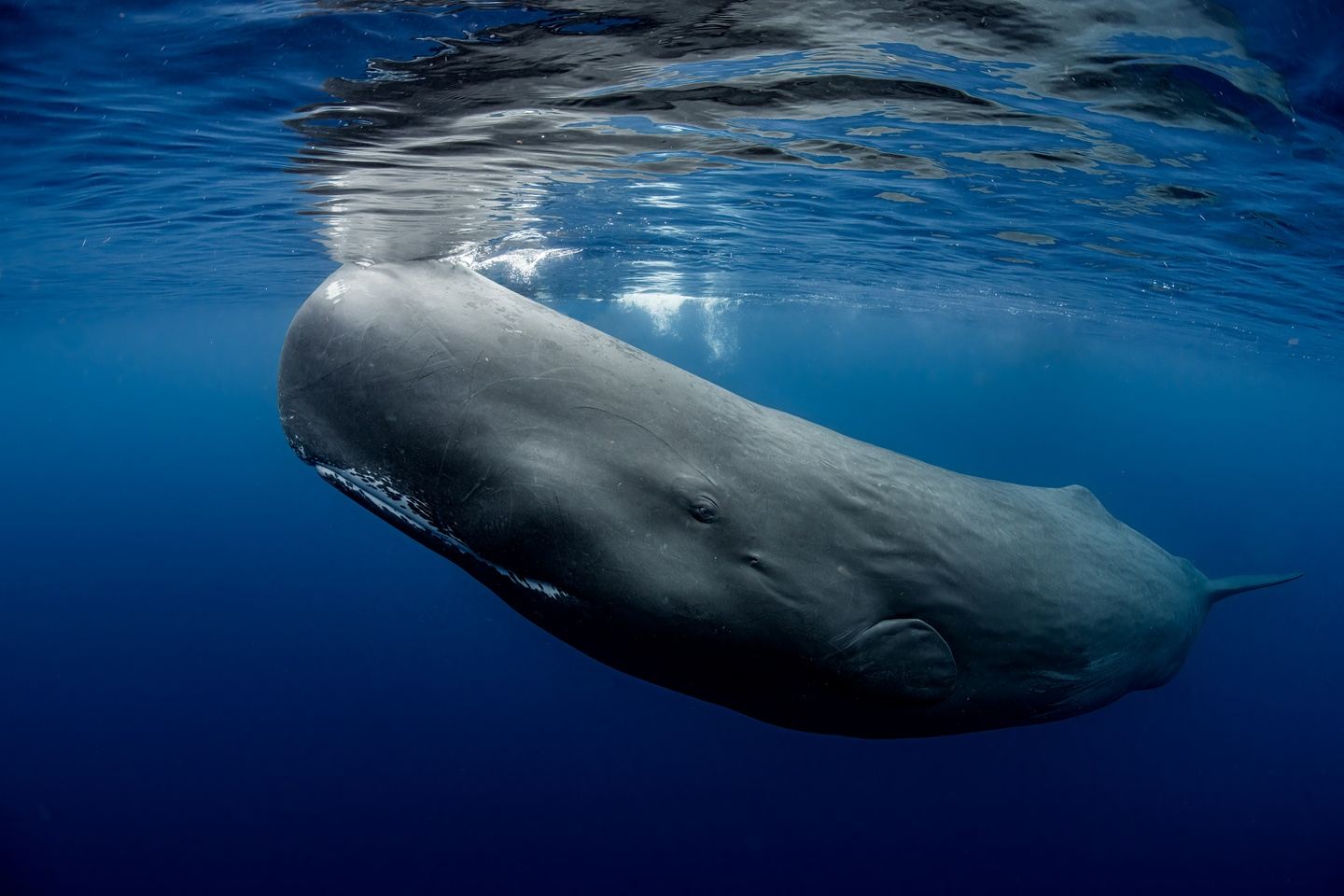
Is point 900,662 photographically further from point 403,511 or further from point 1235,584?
point 1235,584

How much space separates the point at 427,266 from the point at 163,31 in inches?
204

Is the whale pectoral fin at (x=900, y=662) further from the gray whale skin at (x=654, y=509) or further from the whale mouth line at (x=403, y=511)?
the whale mouth line at (x=403, y=511)

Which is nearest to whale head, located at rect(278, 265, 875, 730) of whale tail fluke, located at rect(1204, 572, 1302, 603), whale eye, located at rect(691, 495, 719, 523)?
whale eye, located at rect(691, 495, 719, 523)

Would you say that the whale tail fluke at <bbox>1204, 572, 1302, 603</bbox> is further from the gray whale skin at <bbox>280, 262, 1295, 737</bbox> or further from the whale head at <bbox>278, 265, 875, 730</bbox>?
the whale head at <bbox>278, 265, 875, 730</bbox>

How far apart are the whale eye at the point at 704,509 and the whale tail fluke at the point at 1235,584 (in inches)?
263

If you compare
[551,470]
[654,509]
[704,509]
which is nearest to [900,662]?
[704,509]

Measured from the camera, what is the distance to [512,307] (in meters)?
3.40

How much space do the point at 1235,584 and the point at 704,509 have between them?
26.8 feet

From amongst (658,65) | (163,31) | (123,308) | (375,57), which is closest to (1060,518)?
(658,65)

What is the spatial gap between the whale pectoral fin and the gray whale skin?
11mm

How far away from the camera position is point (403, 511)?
3.13 m

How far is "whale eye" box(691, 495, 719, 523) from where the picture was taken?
3.21 m

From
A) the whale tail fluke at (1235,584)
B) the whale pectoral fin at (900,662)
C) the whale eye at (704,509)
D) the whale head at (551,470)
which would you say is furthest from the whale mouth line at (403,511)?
the whale tail fluke at (1235,584)

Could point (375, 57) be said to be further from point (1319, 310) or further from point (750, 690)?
point (1319, 310)
